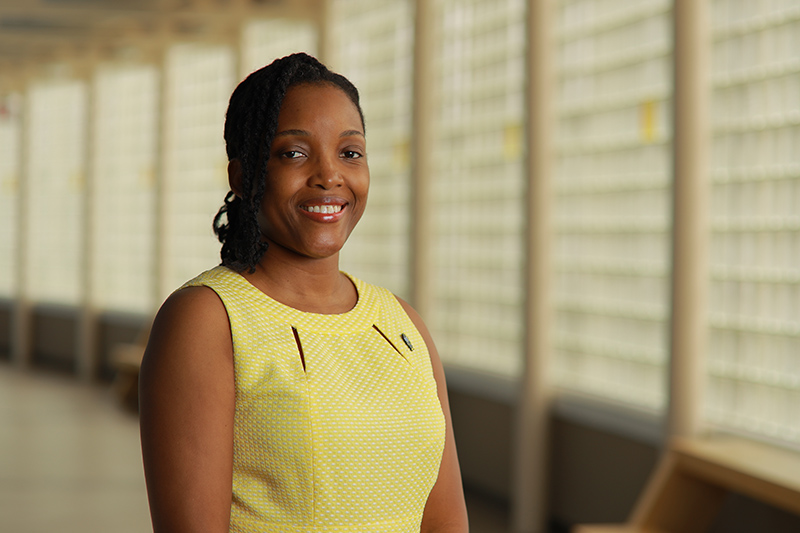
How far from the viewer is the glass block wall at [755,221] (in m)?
3.87

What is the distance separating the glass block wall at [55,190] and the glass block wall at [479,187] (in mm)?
7117

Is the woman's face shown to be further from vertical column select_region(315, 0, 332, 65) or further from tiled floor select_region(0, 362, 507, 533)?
vertical column select_region(315, 0, 332, 65)

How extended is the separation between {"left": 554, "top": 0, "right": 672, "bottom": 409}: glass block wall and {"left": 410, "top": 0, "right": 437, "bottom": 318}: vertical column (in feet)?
3.93

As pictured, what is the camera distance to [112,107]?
1170 cm

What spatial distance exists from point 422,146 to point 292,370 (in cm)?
512

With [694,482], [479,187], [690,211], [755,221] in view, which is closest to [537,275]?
[479,187]

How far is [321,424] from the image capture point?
51.8 inches

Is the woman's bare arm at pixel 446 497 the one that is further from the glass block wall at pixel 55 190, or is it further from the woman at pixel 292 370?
the glass block wall at pixel 55 190

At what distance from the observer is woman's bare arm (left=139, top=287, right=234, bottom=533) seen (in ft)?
4.10

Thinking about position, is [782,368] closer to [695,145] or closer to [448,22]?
[695,145]

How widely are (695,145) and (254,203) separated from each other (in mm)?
3111

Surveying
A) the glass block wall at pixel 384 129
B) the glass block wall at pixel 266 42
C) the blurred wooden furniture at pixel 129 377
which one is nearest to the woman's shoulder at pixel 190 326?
the glass block wall at pixel 384 129

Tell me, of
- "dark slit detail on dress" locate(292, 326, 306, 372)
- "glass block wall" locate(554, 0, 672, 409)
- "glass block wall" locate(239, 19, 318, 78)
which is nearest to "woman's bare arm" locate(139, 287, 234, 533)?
"dark slit detail on dress" locate(292, 326, 306, 372)

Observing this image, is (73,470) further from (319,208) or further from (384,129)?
→ (319,208)
